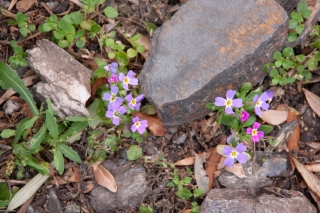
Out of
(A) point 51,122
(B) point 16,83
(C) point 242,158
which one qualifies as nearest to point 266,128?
(C) point 242,158

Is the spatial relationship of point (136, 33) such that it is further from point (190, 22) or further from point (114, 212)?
point (114, 212)

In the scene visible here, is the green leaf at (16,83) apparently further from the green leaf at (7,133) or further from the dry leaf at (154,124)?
the dry leaf at (154,124)

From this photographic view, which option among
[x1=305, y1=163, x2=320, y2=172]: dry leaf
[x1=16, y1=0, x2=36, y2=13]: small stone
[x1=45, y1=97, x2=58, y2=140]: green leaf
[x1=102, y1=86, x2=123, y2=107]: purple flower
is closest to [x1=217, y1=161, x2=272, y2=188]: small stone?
[x1=305, y1=163, x2=320, y2=172]: dry leaf

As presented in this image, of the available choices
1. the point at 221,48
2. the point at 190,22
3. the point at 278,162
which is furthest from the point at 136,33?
the point at 278,162

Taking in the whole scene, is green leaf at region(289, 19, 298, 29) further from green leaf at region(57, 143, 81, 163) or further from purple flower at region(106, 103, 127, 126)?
green leaf at region(57, 143, 81, 163)

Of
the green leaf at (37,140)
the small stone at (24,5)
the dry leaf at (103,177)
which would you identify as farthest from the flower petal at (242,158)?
the small stone at (24,5)

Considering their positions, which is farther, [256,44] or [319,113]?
[319,113]
